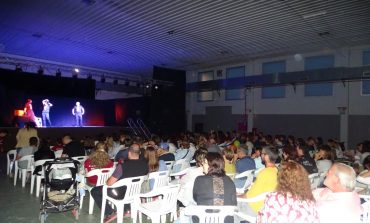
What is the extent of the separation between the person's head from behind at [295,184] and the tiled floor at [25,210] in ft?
9.93

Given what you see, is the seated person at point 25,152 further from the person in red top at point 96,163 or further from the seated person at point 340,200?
the seated person at point 340,200

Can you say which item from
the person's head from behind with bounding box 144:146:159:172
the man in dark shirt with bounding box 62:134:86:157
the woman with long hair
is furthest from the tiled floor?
the woman with long hair

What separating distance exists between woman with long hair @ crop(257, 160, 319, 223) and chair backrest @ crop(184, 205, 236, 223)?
508 millimetres

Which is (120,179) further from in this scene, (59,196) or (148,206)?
(59,196)

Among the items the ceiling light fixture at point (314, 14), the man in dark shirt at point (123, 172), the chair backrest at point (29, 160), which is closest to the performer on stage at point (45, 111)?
the chair backrest at point (29, 160)

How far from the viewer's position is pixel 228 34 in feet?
30.1

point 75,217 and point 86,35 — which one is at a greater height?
point 86,35

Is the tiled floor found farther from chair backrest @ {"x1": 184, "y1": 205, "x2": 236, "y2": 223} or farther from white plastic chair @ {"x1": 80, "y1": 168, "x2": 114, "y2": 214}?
chair backrest @ {"x1": 184, "y1": 205, "x2": 236, "y2": 223}

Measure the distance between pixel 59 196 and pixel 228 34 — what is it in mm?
7022

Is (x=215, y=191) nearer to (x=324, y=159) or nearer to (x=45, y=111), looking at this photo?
(x=324, y=159)

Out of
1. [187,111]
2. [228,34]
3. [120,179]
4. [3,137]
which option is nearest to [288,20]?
[228,34]

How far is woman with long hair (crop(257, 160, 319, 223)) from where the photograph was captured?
2.25 m

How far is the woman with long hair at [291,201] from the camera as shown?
2246mm

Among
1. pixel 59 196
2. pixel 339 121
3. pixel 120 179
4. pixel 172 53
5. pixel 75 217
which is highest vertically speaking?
pixel 172 53
